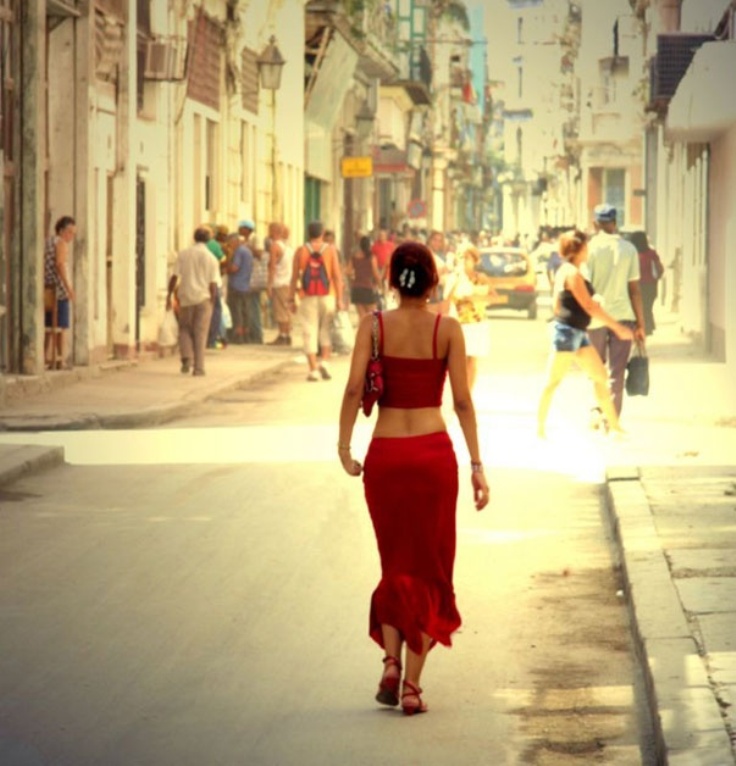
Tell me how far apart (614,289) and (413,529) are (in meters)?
11.2

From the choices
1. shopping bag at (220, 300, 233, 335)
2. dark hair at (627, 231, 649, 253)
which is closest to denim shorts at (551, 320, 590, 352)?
dark hair at (627, 231, 649, 253)

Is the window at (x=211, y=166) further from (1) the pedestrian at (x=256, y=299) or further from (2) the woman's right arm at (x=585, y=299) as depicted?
(2) the woman's right arm at (x=585, y=299)

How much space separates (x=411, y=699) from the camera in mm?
7652

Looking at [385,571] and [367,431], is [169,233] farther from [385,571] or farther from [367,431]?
[385,571]

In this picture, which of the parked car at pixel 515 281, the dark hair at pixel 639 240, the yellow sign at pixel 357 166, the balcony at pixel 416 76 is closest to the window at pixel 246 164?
the parked car at pixel 515 281

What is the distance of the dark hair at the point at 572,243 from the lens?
1756 centimetres

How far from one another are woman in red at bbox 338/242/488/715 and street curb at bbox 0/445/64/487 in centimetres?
710

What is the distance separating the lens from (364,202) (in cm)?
6269

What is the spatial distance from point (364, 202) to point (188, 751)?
56.0 meters

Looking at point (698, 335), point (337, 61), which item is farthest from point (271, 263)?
point (337, 61)

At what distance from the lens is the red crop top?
7891mm

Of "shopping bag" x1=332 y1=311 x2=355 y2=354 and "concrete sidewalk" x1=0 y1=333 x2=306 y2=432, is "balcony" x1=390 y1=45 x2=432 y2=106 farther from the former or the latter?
"concrete sidewalk" x1=0 y1=333 x2=306 y2=432

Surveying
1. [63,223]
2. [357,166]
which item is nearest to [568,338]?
[63,223]

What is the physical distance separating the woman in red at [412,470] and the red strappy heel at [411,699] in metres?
0.14
